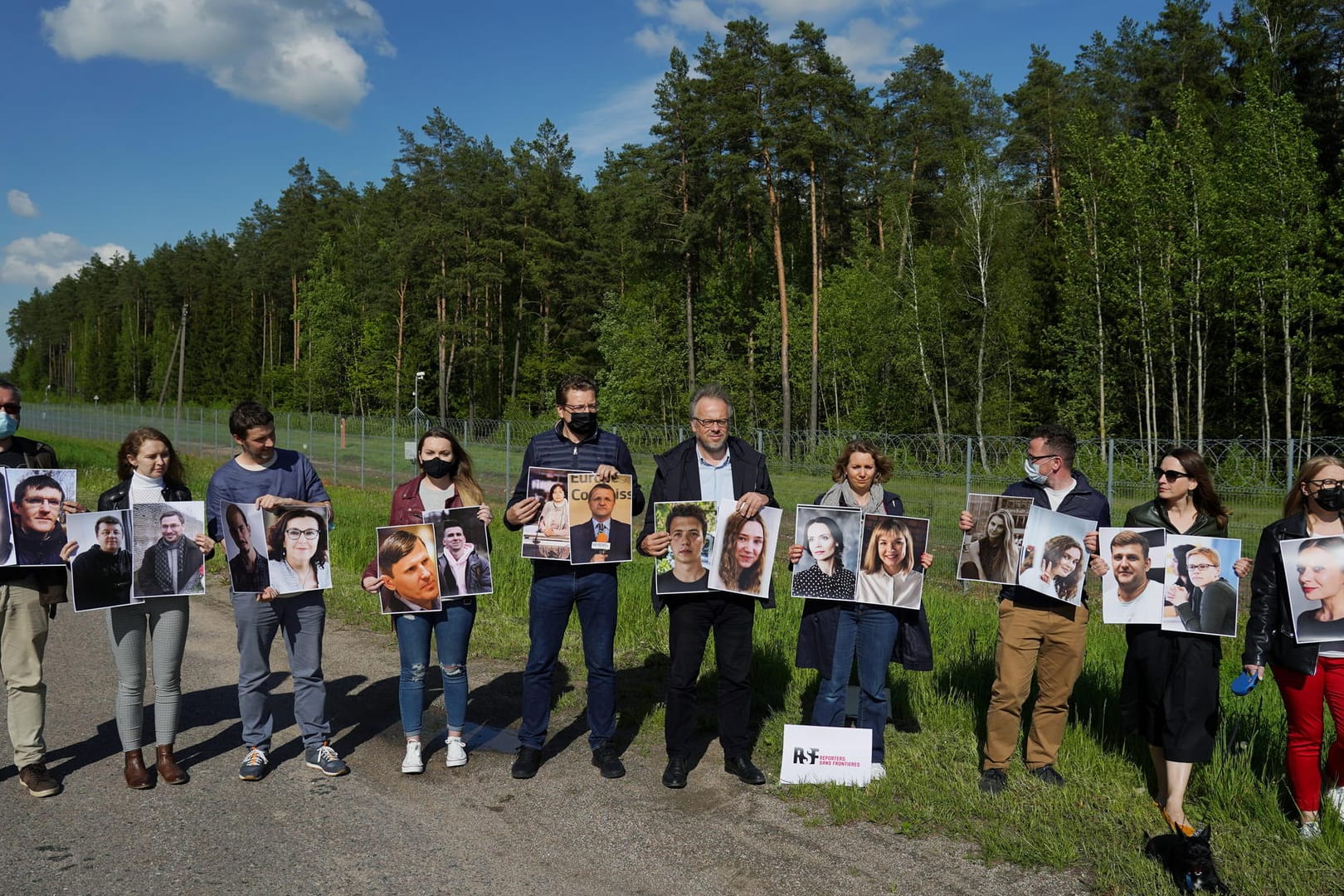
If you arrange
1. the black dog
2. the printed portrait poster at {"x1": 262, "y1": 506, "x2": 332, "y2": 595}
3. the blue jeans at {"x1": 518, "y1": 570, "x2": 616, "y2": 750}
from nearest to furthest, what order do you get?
the black dog → the printed portrait poster at {"x1": 262, "y1": 506, "x2": 332, "y2": 595} → the blue jeans at {"x1": 518, "y1": 570, "x2": 616, "y2": 750}

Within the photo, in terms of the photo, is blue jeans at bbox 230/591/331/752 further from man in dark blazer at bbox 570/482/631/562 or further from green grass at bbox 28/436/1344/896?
green grass at bbox 28/436/1344/896

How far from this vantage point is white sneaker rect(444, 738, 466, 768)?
557 centimetres

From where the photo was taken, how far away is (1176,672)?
4.66 metres

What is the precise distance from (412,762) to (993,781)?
128 inches

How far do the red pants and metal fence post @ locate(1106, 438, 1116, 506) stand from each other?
281 inches

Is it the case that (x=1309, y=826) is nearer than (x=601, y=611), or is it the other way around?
(x=1309, y=826)

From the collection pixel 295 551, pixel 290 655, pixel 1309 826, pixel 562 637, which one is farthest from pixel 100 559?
pixel 1309 826

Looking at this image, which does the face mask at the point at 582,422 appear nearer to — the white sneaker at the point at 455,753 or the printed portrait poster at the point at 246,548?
the printed portrait poster at the point at 246,548

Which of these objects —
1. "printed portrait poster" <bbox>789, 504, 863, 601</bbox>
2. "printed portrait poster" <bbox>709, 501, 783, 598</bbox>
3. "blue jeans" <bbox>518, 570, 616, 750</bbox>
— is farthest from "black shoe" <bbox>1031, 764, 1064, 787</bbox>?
"blue jeans" <bbox>518, 570, 616, 750</bbox>

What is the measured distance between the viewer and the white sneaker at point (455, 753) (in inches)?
219

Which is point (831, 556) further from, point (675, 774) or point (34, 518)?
point (34, 518)

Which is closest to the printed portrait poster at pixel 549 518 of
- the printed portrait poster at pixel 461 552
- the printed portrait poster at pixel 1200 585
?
the printed portrait poster at pixel 461 552

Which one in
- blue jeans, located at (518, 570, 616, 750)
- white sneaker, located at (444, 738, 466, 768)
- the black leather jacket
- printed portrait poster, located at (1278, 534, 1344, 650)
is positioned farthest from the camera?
white sneaker, located at (444, 738, 466, 768)

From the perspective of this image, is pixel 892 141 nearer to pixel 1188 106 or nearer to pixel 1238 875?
pixel 1188 106
